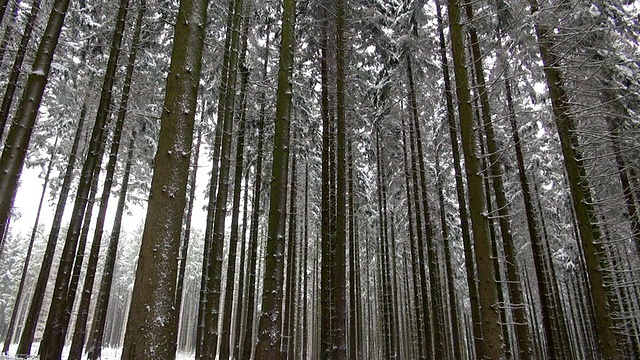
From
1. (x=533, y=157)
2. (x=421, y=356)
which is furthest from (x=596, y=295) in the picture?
(x=533, y=157)

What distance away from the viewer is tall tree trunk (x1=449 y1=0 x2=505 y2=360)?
587cm

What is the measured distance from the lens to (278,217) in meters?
7.49

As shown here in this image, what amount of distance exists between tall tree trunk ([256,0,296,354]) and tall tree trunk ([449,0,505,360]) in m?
3.61

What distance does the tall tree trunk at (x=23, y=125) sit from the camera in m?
6.61

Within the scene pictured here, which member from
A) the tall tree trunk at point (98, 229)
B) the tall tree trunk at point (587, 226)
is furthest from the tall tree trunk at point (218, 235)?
the tall tree trunk at point (587, 226)

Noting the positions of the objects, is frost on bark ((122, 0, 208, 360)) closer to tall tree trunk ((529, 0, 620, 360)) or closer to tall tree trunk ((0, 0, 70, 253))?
tall tree trunk ((0, 0, 70, 253))

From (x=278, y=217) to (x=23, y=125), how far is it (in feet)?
16.9

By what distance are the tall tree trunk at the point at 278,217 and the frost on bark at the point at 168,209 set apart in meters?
2.29

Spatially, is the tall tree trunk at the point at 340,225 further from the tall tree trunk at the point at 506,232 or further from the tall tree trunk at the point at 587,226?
the tall tree trunk at the point at 587,226

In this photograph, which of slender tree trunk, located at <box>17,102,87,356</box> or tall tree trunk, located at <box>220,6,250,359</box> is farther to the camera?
tall tree trunk, located at <box>220,6,250,359</box>

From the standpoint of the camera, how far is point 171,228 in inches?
185

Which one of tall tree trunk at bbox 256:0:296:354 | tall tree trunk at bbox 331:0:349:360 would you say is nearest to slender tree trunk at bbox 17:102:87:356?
tall tree trunk at bbox 256:0:296:354

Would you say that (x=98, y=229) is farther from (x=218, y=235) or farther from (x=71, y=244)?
(x=218, y=235)

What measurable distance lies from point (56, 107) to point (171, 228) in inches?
657
